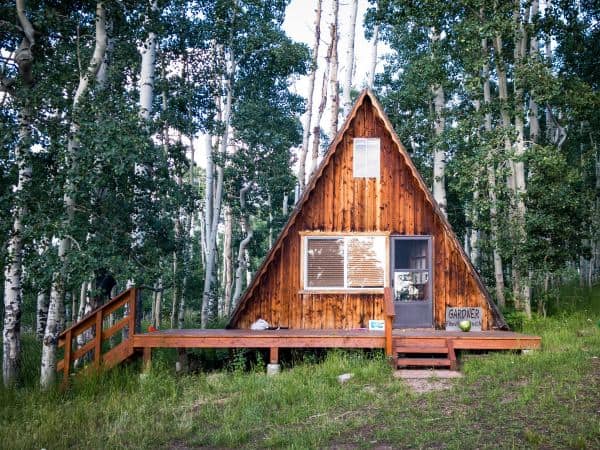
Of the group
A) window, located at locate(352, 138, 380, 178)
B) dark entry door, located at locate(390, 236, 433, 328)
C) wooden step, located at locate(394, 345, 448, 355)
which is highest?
window, located at locate(352, 138, 380, 178)

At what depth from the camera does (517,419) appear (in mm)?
6492

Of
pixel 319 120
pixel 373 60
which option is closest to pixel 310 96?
pixel 319 120

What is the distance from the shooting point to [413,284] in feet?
40.5

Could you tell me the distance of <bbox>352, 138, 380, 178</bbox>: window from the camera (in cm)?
1253

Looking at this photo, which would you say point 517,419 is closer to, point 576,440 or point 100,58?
point 576,440

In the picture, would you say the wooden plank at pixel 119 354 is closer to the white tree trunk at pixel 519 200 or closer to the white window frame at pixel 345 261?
the white window frame at pixel 345 261

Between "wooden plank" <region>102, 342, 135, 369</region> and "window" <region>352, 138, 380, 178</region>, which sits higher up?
"window" <region>352, 138, 380, 178</region>

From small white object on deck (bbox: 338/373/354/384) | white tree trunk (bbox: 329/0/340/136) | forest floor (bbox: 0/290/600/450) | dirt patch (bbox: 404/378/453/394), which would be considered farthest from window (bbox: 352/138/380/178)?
white tree trunk (bbox: 329/0/340/136)

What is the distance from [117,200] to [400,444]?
7.64 meters

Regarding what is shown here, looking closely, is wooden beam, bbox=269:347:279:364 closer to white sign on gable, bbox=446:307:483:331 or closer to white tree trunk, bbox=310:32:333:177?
white sign on gable, bbox=446:307:483:331

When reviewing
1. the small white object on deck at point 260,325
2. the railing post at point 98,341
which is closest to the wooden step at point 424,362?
the small white object on deck at point 260,325

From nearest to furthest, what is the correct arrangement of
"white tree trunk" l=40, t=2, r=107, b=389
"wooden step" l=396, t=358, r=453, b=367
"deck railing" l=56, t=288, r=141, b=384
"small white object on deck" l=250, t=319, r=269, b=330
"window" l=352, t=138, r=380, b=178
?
"white tree trunk" l=40, t=2, r=107, b=389 < "deck railing" l=56, t=288, r=141, b=384 < "wooden step" l=396, t=358, r=453, b=367 < "small white object on deck" l=250, t=319, r=269, b=330 < "window" l=352, t=138, r=380, b=178

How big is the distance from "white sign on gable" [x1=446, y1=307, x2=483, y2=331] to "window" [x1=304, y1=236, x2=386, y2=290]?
69.3 inches

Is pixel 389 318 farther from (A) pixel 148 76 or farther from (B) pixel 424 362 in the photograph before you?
(A) pixel 148 76
